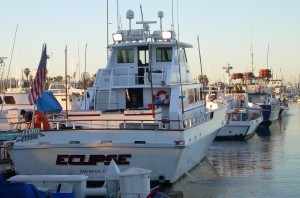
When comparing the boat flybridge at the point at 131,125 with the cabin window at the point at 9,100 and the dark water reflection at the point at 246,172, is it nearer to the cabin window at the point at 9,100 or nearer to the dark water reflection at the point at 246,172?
the dark water reflection at the point at 246,172

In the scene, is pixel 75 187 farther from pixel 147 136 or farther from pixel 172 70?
pixel 172 70

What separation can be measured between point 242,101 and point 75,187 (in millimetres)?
37754

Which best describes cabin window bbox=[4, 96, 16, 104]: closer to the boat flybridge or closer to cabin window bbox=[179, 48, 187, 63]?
the boat flybridge

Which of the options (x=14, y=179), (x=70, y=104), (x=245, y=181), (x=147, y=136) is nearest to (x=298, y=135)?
(x=70, y=104)

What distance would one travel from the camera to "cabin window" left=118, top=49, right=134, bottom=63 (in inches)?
943

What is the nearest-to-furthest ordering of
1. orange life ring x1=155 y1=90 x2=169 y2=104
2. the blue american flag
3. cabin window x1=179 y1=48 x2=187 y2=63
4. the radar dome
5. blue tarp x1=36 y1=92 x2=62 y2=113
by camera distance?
the blue american flag < orange life ring x1=155 y1=90 x2=169 y2=104 < cabin window x1=179 y1=48 x2=187 y2=63 < the radar dome < blue tarp x1=36 y1=92 x2=62 y2=113

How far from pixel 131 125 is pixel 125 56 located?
234 inches

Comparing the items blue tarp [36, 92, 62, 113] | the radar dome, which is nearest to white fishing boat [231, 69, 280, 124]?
blue tarp [36, 92, 62, 113]

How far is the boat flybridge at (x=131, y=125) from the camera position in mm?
18016

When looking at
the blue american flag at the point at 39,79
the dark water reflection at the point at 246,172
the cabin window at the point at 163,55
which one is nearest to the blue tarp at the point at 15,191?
the blue american flag at the point at 39,79

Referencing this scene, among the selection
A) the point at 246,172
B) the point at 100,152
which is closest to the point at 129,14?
the point at 246,172

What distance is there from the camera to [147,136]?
18.0 m

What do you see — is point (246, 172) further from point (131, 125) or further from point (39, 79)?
point (39, 79)

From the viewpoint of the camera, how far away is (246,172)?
83.8 ft
